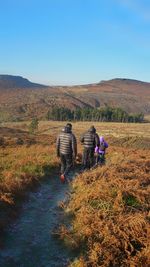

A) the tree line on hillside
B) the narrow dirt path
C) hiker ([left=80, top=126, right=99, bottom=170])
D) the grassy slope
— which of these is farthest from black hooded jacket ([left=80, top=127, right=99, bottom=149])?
the tree line on hillside

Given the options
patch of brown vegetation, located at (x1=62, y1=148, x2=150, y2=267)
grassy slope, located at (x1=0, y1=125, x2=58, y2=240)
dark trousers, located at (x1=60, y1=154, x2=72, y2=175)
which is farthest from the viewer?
dark trousers, located at (x1=60, y1=154, x2=72, y2=175)

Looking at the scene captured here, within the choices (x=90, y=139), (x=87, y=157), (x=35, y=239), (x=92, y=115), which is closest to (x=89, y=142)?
(x=90, y=139)

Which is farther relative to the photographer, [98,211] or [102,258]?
[98,211]

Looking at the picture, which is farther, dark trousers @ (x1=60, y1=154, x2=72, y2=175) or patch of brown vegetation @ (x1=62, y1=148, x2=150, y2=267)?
dark trousers @ (x1=60, y1=154, x2=72, y2=175)

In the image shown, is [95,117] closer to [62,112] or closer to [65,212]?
[62,112]

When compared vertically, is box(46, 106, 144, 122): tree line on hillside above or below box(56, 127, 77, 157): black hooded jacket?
below

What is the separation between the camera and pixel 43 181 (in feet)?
51.3

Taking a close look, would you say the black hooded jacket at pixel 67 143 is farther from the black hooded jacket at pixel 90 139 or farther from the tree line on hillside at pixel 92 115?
the tree line on hillside at pixel 92 115

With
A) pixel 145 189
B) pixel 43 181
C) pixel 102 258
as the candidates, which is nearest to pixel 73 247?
pixel 102 258

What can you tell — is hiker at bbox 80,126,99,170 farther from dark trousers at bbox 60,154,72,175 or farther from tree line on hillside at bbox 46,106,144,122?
tree line on hillside at bbox 46,106,144,122

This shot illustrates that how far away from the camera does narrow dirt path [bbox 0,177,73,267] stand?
25.6 ft

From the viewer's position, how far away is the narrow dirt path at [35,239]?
7.80 meters

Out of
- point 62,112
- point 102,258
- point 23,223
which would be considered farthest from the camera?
point 62,112

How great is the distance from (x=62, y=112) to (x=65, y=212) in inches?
6726
